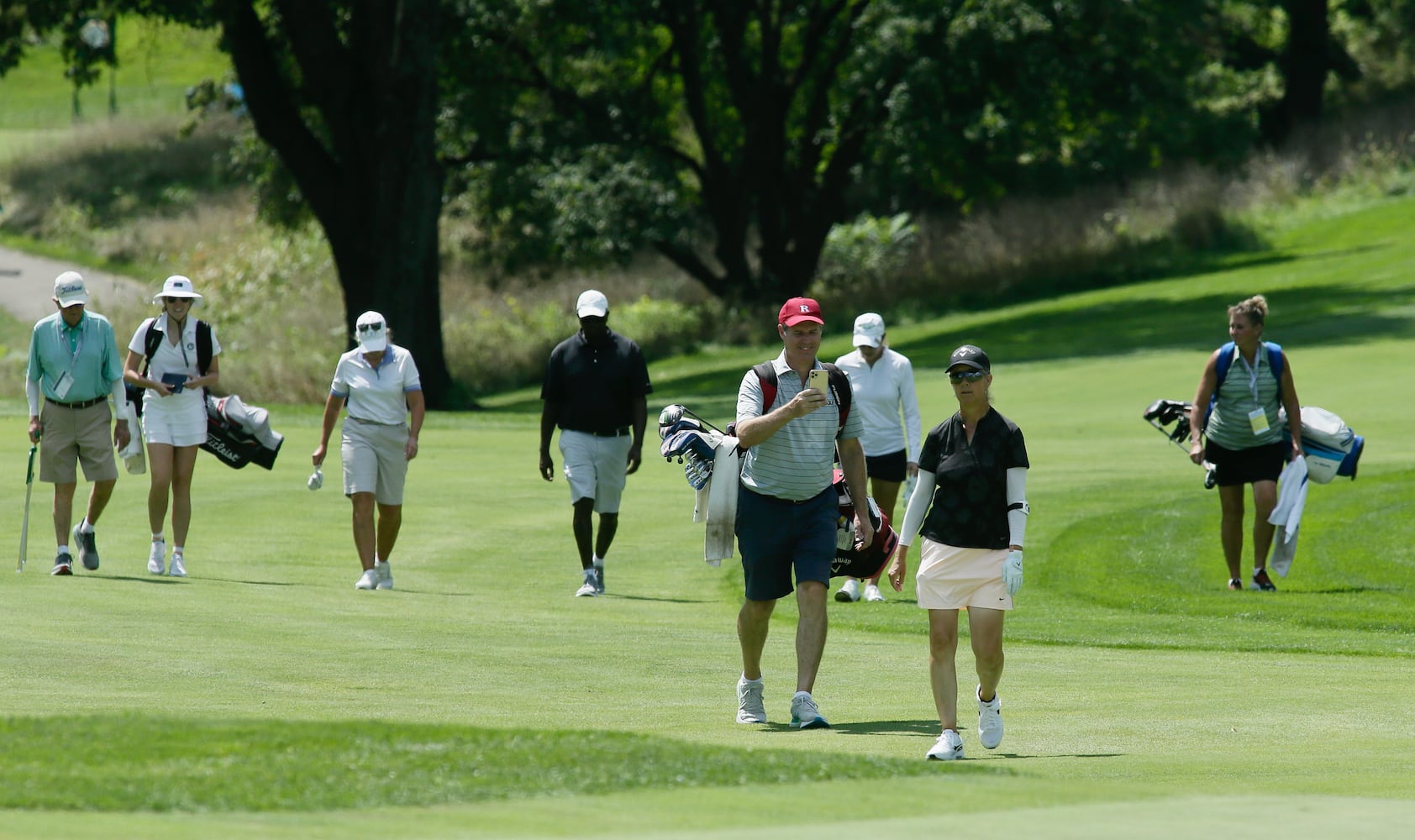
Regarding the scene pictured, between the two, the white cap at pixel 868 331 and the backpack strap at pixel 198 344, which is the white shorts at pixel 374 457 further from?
the white cap at pixel 868 331

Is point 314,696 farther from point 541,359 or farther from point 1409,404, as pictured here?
point 541,359

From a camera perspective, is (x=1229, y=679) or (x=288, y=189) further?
(x=288, y=189)

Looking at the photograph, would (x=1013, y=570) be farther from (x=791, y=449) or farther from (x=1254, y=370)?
(x=1254, y=370)

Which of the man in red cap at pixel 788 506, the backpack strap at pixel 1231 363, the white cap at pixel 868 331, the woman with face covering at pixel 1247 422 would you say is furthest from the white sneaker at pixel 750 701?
the backpack strap at pixel 1231 363

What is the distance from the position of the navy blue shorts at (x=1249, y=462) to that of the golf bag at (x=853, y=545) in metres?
5.20

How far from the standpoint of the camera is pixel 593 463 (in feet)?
45.9

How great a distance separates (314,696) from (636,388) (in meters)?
5.12

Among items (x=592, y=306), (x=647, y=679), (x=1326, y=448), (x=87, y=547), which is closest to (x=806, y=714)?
(x=647, y=679)

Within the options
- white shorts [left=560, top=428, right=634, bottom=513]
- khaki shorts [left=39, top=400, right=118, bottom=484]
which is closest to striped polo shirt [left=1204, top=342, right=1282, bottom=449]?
white shorts [left=560, top=428, right=634, bottom=513]

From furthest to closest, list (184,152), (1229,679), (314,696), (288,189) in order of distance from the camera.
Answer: (184,152) < (288,189) < (1229,679) < (314,696)

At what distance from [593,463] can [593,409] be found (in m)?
0.42

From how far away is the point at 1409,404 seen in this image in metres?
25.0

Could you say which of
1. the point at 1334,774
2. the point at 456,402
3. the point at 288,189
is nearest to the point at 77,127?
the point at 288,189

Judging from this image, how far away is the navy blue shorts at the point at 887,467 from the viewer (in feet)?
46.2
